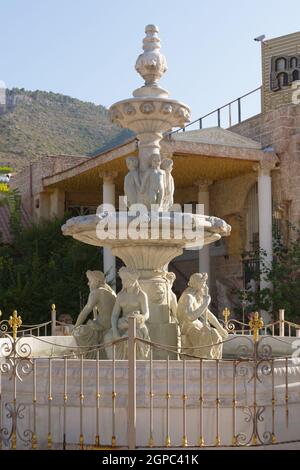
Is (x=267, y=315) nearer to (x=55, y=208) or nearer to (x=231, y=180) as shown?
(x=231, y=180)

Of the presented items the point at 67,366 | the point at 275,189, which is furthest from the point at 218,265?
the point at 67,366

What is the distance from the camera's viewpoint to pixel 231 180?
20.5 meters

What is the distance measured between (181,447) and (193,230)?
2872mm

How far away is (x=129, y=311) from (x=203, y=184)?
1311 cm

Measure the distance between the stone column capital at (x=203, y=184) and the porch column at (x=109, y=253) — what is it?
10.1 feet

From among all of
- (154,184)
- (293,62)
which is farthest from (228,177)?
(154,184)

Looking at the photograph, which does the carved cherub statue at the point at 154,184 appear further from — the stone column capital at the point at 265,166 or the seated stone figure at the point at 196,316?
the stone column capital at the point at 265,166

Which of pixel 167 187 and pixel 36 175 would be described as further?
pixel 36 175

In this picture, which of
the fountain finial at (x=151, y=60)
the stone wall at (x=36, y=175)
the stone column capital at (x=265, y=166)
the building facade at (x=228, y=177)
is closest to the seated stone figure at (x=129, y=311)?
the fountain finial at (x=151, y=60)

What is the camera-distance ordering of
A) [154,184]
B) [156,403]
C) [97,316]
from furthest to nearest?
[97,316] → [154,184] → [156,403]

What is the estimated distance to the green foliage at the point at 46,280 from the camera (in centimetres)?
1766

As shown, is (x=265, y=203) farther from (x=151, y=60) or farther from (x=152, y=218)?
(x=152, y=218)

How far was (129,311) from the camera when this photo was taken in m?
7.88

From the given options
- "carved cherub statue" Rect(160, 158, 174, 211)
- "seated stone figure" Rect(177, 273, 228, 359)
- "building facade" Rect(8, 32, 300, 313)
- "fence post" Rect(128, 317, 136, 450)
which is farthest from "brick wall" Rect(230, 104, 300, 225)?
"fence post" Rect(128, 317, 136, 450)
